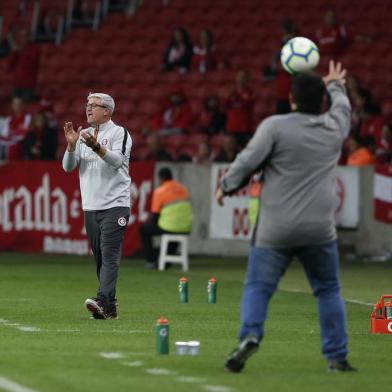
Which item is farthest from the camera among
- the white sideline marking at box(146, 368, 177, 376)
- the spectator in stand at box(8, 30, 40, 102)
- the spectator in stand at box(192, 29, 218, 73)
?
the spectator in stand at box(8, 30, 40, 102)

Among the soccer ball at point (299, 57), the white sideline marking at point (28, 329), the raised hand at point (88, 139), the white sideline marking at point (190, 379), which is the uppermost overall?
the soccer ball at point (299, 57)

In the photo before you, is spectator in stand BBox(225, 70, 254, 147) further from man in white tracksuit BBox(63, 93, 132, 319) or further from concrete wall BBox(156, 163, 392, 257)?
man in white tracksuit BBox(63, 93, 132, 319)

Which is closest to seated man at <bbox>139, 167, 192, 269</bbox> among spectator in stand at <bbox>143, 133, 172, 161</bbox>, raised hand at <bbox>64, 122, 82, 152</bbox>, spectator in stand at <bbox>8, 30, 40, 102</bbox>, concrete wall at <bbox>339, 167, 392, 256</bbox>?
spectator in stand at <bbox>143, 133, 172, 161</bbox>

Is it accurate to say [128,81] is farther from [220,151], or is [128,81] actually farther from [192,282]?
[192,282]

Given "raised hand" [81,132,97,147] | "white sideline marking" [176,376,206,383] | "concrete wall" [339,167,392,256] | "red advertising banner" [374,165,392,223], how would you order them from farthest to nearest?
"concrete wall" [339,167,392,256], "red advertising banner" [374,165,392,223], "raised hand" [81,132,97,147], "white sideline marking" [176,376,206,383]

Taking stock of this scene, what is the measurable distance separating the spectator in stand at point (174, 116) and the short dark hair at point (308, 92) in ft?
60.5

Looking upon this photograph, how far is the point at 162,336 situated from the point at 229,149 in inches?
595

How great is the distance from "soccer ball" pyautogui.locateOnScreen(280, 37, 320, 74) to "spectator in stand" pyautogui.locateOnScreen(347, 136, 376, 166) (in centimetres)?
1374

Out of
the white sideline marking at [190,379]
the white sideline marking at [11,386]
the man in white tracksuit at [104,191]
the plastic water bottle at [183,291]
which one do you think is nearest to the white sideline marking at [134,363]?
the white sideline marking at [190,379]

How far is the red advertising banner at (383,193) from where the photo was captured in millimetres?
24516

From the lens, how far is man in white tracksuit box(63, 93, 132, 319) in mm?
14000

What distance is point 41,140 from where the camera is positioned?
28266 millimetres

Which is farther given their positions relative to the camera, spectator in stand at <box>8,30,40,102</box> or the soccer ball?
spectator in stand at <box>8,30,40,102</box>

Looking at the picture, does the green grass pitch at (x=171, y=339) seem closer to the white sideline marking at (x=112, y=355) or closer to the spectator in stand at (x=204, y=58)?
the white sideline marking at (x=112, y=355)
